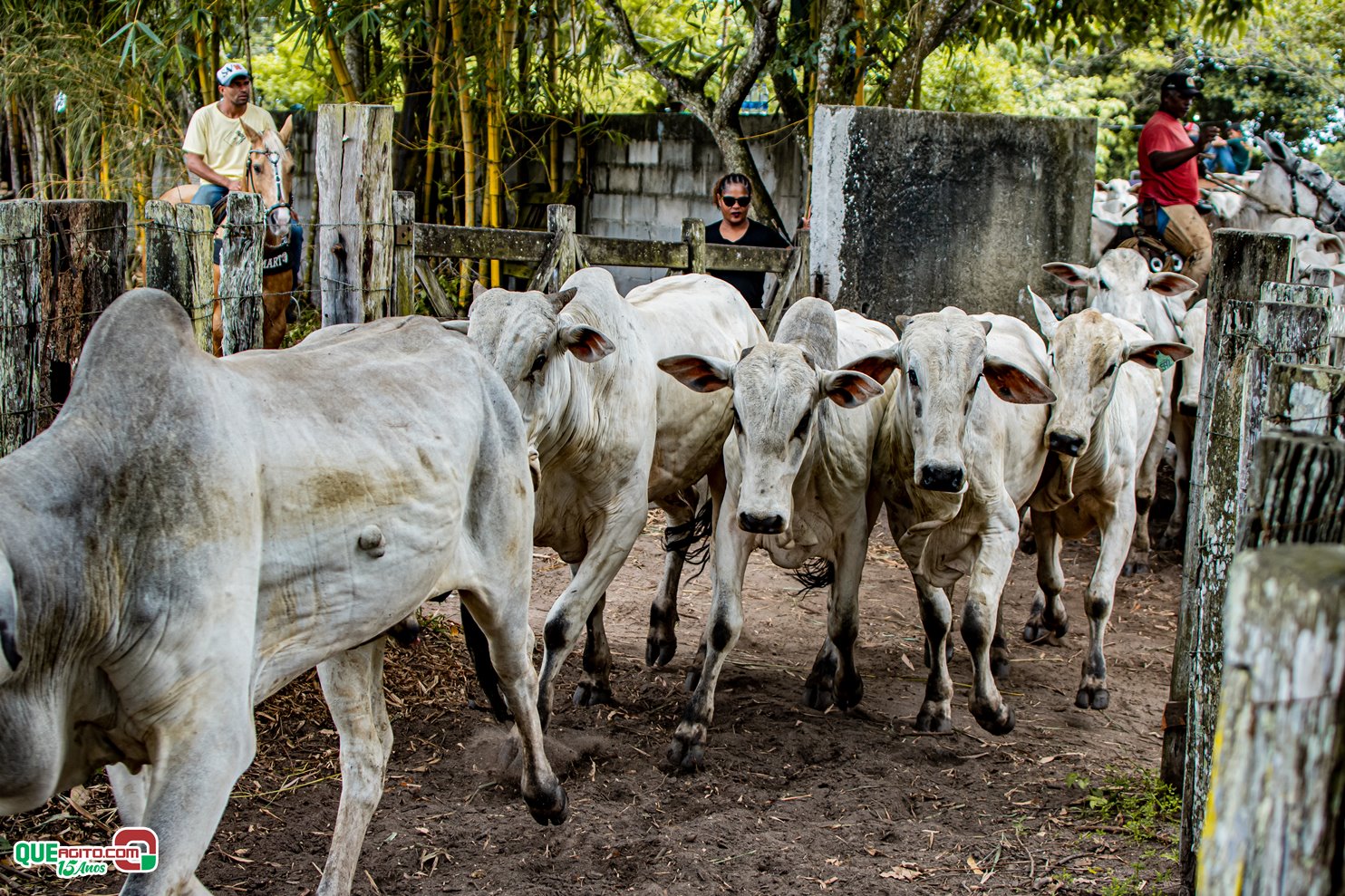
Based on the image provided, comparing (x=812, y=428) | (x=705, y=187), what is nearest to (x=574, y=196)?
(x=705, y=187)

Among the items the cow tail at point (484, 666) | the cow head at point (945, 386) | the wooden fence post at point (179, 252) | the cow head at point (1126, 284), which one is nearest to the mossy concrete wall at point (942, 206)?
the cow head at point (1126, 284)

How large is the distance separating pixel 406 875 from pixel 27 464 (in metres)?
1.86

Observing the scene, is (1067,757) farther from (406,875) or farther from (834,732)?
(406,875)

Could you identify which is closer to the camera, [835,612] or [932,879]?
[932,879]

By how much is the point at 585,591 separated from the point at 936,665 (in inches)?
57.9

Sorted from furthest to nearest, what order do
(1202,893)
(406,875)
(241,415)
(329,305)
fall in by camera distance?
(329,305) → (406,875) → (241,415) → (1202,893)

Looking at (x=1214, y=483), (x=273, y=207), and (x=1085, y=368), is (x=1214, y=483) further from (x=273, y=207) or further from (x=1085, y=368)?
(x=273, y=207)

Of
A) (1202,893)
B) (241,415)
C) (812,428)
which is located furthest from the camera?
(812,428)

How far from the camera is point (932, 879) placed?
3.95 meters

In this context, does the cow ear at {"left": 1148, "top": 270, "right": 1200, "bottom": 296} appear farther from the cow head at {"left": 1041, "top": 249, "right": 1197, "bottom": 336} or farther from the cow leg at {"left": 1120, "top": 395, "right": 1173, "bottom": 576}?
the cow leg at {"left": 1120, "top": 395, "right": 1173, "bottom": 576}

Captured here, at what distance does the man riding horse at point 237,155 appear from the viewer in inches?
311

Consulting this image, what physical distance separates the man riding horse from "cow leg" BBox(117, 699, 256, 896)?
209 inches

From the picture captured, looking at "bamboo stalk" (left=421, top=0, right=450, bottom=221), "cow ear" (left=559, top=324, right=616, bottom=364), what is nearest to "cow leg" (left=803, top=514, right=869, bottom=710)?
"cow ear" (left=559, top=324, right=616, bottom=364)

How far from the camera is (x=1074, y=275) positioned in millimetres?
7516
